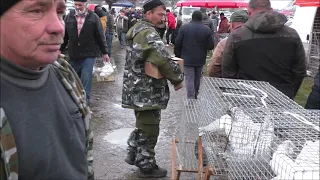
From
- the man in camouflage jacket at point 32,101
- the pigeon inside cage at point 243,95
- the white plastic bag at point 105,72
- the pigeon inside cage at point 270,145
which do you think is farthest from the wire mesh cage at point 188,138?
the white plastic bag at point 105,72

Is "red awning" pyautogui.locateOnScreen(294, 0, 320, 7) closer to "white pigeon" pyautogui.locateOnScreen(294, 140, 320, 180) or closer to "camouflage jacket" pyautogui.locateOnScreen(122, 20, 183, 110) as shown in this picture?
"camouflage jacket" pyautogui.locateOnScreen(122, 20, 183, 110)

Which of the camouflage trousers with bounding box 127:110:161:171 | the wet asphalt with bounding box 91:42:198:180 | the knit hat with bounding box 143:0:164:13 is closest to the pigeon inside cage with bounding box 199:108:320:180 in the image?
the camouflage trousers with bounding box 127:110:161:171

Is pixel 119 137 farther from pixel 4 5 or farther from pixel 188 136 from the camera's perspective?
pixel 4 5

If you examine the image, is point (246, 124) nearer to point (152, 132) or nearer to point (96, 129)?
point (152, 132)

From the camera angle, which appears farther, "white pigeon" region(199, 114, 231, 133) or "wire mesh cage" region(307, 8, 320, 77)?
"wire mesh cage" region(307, 8, 320, 77)

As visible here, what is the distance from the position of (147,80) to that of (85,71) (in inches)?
108

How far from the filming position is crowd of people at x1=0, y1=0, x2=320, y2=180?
50.8 inches

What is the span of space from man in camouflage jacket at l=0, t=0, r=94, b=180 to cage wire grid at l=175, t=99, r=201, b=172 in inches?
106

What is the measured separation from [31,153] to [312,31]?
1007 centimetres

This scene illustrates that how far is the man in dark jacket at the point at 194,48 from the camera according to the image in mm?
6988

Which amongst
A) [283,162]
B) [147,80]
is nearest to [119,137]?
[147,80]

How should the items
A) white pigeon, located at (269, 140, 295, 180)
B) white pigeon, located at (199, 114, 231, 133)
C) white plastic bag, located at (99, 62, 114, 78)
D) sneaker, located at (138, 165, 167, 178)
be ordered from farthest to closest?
white plastic bag, located at (99, 62, 114, 78) → sneaker, located at (138, 165, 167, 178) → white pigeon, located at (199, 114, 231, 133) → white pigeon, located at (269, 140, 295, 180)

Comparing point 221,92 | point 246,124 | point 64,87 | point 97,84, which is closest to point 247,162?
point 246,124

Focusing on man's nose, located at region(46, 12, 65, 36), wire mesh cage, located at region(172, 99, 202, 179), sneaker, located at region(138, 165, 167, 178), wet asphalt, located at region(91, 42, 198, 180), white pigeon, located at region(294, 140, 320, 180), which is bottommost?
wet asphalt, located at region(91, 42, 198, 180)
